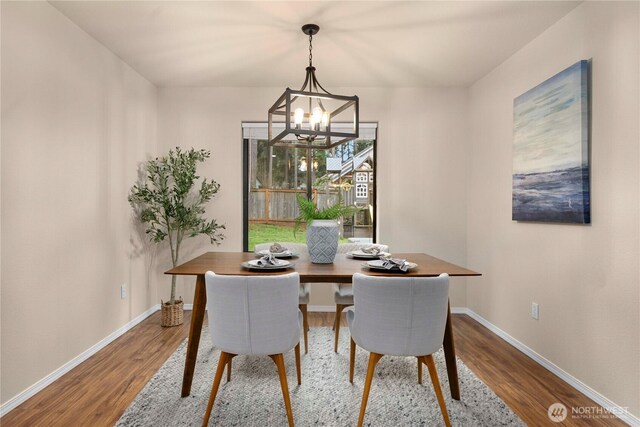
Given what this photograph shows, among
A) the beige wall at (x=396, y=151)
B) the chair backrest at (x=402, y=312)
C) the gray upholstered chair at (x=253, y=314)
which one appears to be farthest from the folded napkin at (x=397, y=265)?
the beige wall at (x=396, y=151)

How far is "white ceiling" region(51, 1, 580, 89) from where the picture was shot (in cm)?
232

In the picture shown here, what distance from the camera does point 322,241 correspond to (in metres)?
2.26

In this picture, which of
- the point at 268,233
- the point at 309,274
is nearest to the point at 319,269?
the point at 309,274

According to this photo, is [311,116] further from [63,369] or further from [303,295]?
[63,369]

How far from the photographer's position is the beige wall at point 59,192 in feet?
6.56

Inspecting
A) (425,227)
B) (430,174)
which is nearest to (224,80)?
(430,174)

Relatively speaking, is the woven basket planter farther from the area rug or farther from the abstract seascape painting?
the abstract seascape painting

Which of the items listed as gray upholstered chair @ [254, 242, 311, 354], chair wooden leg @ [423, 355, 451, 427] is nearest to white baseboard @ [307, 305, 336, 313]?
gray upholstered chair @ [254, 242, 311, 354]

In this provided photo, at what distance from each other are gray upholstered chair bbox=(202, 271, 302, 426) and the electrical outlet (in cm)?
195

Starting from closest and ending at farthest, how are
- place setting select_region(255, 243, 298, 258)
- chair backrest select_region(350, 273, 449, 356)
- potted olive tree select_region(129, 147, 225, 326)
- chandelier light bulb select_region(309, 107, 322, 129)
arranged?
chair backrest select_region(350, 273, 449, 356)
chandelier light bulb select_region(309, 107, 322, 129)
place setting select_region(255, 243, 298, 258)
potted olive tree select_region(129, 147, 225, 326)

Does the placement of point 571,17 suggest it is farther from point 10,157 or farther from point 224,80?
point 10,157

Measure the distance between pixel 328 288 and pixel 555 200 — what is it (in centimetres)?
228

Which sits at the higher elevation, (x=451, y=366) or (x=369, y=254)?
(x=369, y=254)

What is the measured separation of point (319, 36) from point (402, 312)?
6.97 ft
